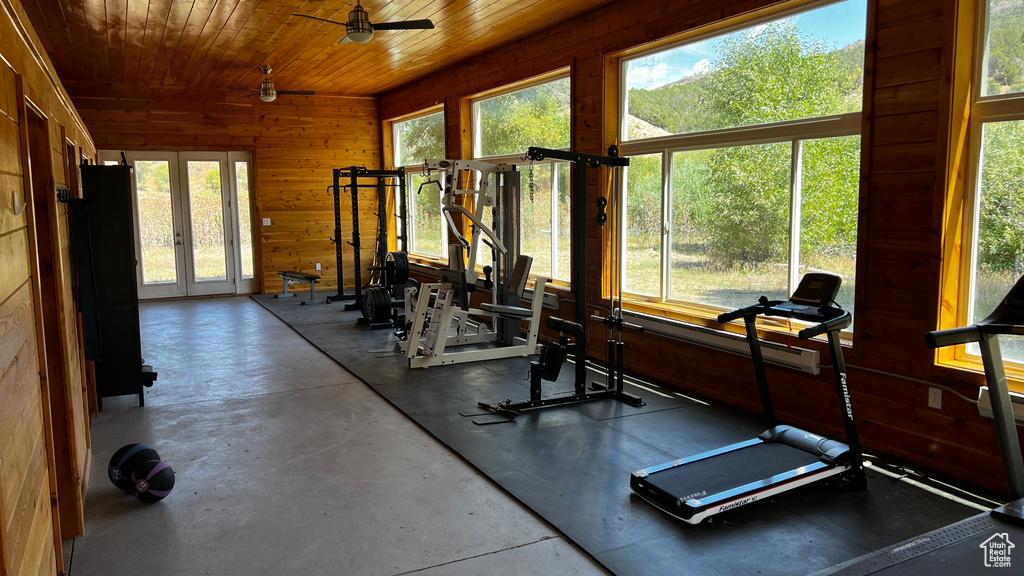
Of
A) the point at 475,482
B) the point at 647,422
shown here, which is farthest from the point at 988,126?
the point at 475,482

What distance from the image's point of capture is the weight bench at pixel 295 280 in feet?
33.8

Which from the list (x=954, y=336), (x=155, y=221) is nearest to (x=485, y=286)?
(x=954, y=336)

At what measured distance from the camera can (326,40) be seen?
7367mm

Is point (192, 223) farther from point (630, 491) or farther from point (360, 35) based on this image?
point (630, 491)

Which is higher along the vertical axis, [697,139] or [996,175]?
[697,139]

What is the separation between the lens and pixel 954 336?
2.98 m

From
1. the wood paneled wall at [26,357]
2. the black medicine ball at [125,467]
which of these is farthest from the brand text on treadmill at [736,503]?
the black medicine ball at [125,467]

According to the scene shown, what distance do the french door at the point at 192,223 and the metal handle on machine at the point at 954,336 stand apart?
33.9 feet

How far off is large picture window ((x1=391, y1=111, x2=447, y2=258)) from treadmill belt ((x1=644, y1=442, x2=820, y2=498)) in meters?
6.98

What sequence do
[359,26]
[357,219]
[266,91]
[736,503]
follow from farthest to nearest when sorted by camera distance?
[357,219] → [266,91] → [359,26] → [736,503]

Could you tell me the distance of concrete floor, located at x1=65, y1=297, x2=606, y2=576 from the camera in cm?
299

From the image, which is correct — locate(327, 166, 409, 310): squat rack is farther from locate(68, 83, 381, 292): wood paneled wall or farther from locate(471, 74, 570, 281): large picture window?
locate(471, 74, 570, 281): large picture window

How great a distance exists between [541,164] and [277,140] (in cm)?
563

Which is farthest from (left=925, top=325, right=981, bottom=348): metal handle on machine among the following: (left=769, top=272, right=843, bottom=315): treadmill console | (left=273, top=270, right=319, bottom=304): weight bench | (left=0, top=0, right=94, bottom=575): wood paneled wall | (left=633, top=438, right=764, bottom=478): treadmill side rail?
(left=273, top=270, right=319, bottom=304): weight bench
